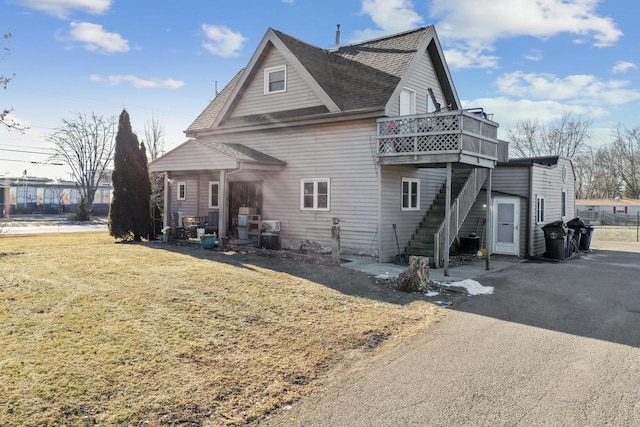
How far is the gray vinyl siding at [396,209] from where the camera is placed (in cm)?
1302

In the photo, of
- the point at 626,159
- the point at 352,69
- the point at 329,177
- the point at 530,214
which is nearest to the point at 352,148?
the point at 329,177

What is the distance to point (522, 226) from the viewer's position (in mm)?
15547

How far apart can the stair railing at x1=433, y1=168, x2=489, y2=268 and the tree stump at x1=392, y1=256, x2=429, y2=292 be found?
2.40 meters

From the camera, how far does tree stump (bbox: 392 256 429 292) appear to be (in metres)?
8.91

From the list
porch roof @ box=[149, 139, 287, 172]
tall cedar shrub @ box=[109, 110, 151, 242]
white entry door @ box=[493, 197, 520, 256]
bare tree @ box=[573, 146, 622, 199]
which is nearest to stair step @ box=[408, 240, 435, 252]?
white entry door @ box=[493, 197, 520, 256]

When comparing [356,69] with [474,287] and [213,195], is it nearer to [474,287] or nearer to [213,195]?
[213,195]

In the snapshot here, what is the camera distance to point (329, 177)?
45.7 feet

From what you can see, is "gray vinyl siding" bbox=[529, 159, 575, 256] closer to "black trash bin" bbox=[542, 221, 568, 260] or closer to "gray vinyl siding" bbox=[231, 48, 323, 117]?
"black trash bin" bbox=[542, 221, 568, 260]

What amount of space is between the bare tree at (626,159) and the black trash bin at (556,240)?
175 feet

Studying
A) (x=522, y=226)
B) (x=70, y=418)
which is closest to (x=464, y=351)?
(x=70, y=418)

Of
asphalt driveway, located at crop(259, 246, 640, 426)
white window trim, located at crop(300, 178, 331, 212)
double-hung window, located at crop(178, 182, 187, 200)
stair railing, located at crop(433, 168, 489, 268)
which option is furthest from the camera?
double-hung window, located at crop(178, 182, 187, 200)

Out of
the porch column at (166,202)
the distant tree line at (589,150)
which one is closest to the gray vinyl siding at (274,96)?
the porch column at (166,202)

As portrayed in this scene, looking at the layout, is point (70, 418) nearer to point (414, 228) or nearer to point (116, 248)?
point (116, 248)

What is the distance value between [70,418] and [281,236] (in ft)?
38.6
